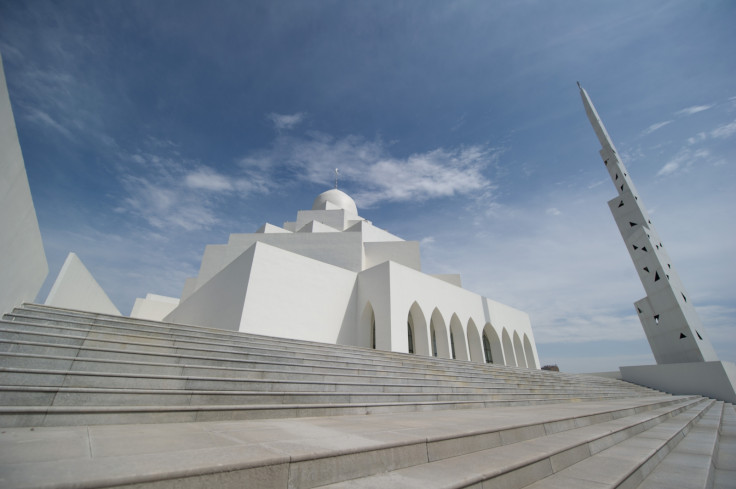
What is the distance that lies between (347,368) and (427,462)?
3.95m

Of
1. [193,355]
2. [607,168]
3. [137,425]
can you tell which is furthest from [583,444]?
[607,168]

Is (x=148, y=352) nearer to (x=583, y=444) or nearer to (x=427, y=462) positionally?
(x=427, y=462)

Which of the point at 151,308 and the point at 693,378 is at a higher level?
the point at 151,308

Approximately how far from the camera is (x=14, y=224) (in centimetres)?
460

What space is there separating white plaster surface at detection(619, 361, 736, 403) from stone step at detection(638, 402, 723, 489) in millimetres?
13985

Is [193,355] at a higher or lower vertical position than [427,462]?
higher

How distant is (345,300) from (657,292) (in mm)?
16357

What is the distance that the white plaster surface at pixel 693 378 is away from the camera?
12.6 m

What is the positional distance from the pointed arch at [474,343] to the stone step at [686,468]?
14.8 metres

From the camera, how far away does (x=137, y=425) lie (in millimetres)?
2688

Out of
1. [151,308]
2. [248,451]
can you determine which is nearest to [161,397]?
[248,451]

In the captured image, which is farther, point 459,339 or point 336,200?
point 336,200

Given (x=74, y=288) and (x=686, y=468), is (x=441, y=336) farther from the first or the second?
(x=74, y=288)

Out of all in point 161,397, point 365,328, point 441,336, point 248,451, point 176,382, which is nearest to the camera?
point 248,451
